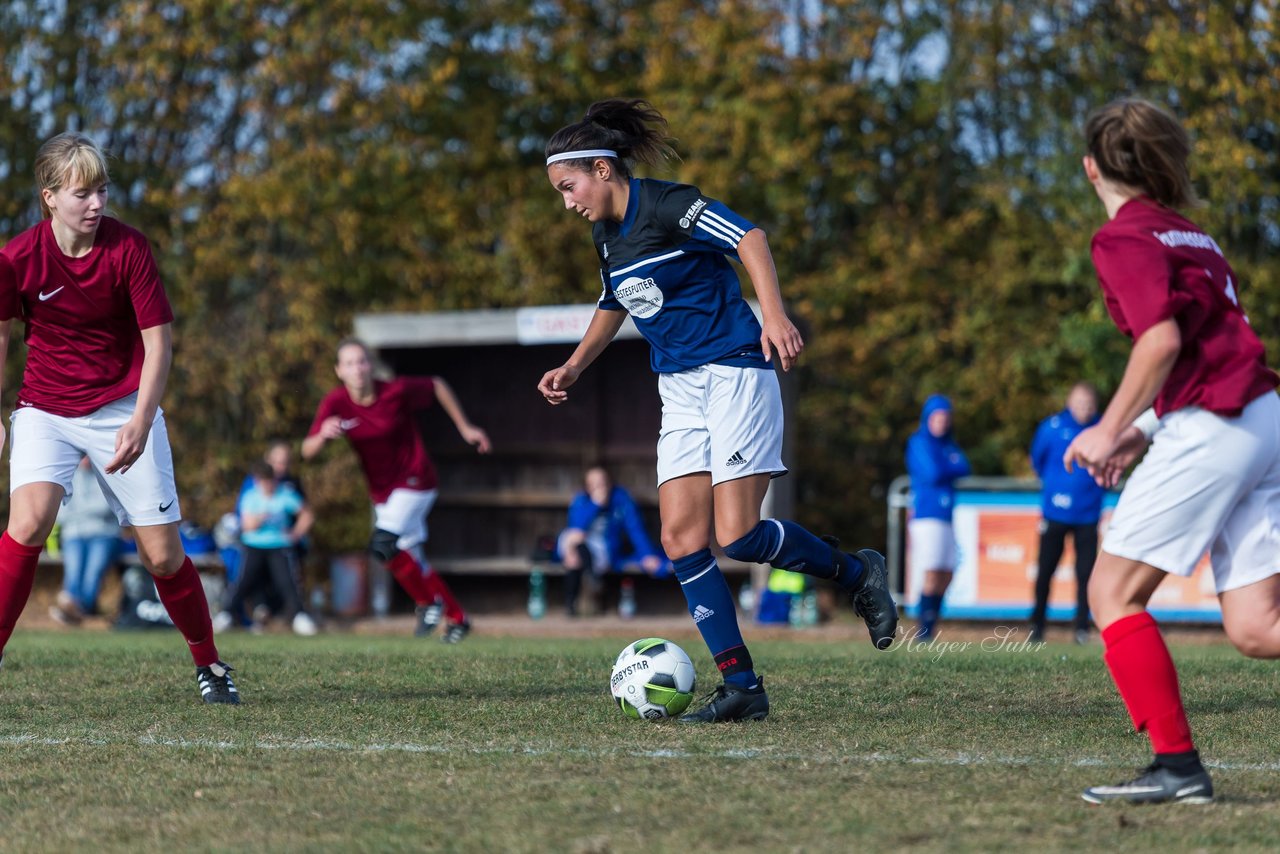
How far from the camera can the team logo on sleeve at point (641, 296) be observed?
6.36m

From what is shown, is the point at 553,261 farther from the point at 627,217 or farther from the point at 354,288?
the point at 627,217

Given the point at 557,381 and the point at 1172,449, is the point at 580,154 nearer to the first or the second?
the point at 557,381

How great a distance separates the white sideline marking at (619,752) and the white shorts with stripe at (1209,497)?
887 mm

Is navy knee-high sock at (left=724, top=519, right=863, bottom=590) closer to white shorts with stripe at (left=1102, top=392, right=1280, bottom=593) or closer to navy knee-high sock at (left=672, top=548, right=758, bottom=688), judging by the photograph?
navy knee-high sock at (left=672, top=548, right=758, bottom=688)

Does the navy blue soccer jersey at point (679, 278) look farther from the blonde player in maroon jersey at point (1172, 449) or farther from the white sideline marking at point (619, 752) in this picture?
the blonde player in maroon jersey at point (1172, 449)

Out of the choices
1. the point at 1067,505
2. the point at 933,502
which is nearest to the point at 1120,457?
the point at 933,502

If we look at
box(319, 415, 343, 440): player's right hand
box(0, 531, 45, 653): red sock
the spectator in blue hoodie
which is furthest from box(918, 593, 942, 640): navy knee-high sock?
box(0, 531, 45, 653): red sock

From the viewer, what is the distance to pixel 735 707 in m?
6.13

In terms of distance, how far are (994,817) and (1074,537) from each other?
1013cm

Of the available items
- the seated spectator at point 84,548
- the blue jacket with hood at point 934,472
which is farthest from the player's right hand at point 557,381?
the seated spectator at point 84,548

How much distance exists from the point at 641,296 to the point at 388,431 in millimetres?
6431

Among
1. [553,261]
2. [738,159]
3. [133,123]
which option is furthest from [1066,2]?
[133,123]

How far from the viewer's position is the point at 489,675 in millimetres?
7668

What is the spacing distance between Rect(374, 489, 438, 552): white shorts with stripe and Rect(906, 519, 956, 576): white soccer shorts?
13.7 feet
